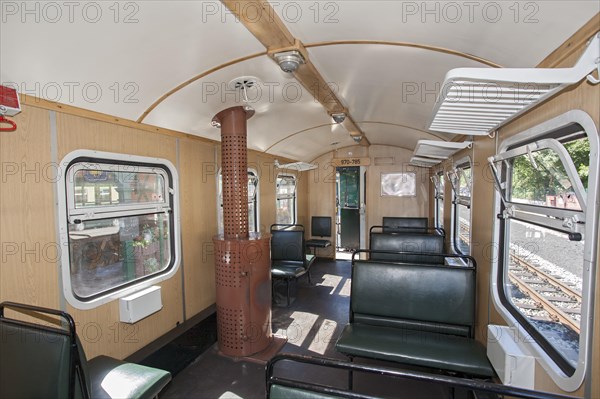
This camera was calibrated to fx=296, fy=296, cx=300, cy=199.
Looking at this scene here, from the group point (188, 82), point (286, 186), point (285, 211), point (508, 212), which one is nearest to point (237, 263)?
point (188, 82)

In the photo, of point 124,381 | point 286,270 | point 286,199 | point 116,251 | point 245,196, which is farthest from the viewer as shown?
point 286,199

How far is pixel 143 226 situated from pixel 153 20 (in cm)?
203

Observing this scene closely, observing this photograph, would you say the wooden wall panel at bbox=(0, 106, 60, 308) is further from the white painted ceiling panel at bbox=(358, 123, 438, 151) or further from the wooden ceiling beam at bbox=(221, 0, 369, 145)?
the white painted ceiling panel at bbox=(358, 123, 438, 151)

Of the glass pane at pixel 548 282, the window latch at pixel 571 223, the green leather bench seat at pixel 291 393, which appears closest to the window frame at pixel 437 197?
the glass pane at pixel 548 282

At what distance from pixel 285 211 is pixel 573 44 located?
5490mm

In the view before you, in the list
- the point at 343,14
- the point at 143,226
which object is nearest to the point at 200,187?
the point at 143,226

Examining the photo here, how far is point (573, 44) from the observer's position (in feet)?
4.16

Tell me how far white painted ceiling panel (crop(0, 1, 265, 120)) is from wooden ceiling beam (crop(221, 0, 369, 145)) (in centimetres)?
13

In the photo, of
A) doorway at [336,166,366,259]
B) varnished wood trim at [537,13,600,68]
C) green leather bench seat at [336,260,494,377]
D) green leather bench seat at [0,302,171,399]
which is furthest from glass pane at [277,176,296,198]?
varnished wood trim at [537,13,600,68]

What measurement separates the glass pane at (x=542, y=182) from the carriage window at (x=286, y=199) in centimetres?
449

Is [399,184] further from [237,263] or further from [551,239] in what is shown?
[551,239]

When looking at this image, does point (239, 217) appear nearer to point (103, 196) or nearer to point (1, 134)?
point (103, 196)

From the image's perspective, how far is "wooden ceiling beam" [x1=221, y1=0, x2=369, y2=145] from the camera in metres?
1.45

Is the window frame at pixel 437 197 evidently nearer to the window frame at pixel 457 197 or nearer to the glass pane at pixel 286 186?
the window frame at pixel 457 197
